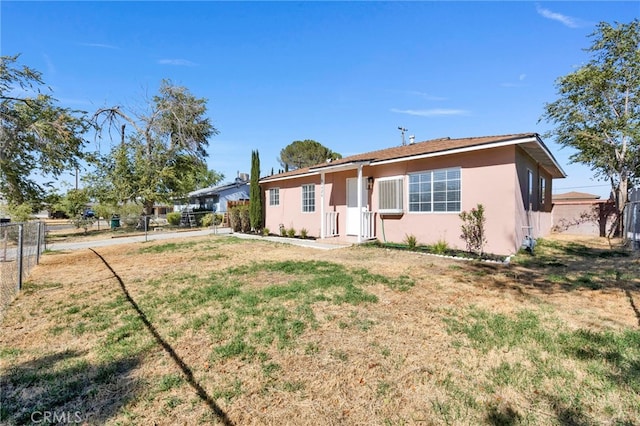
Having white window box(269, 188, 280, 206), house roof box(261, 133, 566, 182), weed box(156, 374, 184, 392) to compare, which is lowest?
weed box(156, 374, 184, 392)

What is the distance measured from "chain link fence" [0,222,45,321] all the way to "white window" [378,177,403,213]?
909 centimetres

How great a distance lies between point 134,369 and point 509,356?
3.60 metres

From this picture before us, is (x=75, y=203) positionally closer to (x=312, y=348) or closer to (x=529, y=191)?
(x=312, y=348)

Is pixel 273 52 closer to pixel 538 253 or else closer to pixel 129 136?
pixel 538 253

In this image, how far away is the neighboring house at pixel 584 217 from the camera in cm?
1451

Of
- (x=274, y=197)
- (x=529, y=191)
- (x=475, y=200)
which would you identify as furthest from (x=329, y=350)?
(x=274, y=197)

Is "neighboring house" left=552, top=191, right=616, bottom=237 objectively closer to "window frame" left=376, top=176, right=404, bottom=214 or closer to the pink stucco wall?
the pink stucco wall

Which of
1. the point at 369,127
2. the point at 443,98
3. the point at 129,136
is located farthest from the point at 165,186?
the point at 443,98

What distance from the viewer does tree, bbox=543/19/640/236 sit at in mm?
14984

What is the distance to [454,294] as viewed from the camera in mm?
4762

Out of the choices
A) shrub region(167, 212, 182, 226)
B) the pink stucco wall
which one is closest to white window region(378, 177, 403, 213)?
the pink stucco wall

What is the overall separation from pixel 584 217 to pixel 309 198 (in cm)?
1404

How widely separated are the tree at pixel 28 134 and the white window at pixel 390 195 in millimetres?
19288

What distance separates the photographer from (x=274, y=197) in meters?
15.2
